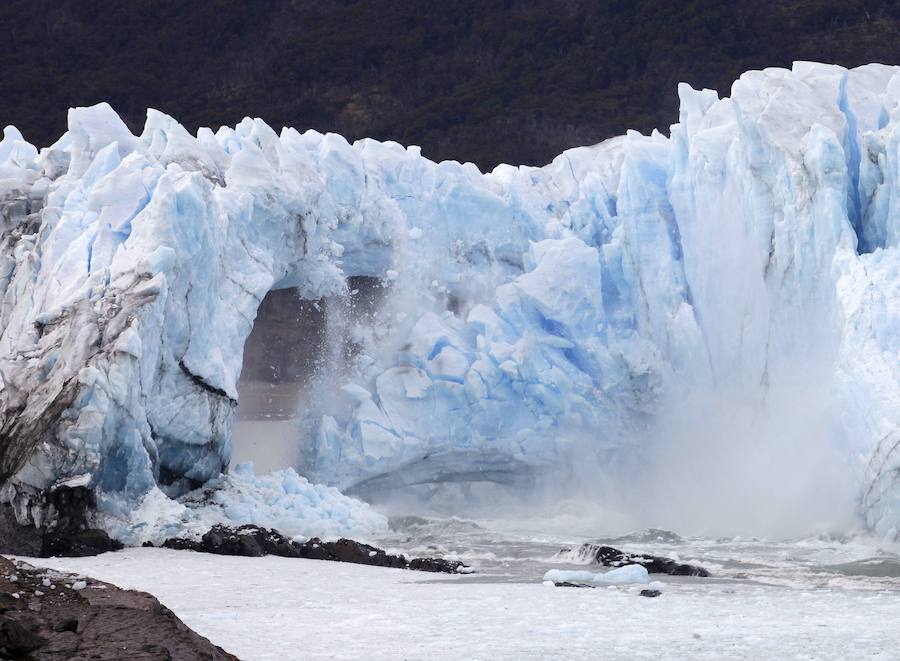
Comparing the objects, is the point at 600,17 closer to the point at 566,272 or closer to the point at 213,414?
the point at 566,272

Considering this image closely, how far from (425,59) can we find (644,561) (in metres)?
44.1

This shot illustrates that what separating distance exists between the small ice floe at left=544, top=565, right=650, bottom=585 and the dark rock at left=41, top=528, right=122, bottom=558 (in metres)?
4.47

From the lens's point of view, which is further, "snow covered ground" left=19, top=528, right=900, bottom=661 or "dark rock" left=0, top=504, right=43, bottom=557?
"dark rock" left=0, top=504, right=43, bottom=557

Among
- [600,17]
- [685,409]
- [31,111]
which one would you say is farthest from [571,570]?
[600,17]

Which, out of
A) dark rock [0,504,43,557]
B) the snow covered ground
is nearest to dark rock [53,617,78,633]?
the snow covered ground

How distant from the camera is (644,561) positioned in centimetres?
1395

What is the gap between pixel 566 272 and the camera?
62.0ft

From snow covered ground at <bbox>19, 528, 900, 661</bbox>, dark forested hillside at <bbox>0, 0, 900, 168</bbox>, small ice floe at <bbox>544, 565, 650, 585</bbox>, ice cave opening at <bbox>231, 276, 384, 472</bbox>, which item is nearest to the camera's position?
snow covered ground at <bbox>19, 528, 900, 661</bbox>

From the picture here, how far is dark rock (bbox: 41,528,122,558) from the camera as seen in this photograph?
13695mm

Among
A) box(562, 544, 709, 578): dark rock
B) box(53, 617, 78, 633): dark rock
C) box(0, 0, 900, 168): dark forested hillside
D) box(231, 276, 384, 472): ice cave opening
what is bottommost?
box(53, 617, 78, 633): dark rock

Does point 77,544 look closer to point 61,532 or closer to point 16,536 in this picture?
point 61,532

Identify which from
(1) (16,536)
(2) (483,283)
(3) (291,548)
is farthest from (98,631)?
(2) (483,283)

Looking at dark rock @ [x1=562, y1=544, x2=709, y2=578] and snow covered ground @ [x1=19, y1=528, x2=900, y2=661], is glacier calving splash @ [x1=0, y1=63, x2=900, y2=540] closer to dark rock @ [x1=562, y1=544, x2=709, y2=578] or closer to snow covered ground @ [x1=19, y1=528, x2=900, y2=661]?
snow covered ground @ [x1=19, y1=528, x2=900, y2=661]

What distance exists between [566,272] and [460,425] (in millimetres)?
2528
